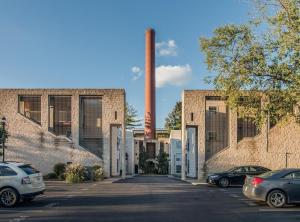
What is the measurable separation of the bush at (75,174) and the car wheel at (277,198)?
19440 mm

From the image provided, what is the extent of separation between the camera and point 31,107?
4322 cm

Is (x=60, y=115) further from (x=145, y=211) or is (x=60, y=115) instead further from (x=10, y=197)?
(x=145, y=211)

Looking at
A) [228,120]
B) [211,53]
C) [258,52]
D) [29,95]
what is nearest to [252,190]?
[258,52]

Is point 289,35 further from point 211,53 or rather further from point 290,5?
point 211,53

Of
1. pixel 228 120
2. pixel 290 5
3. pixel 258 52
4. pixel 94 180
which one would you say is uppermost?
pixel 290 5

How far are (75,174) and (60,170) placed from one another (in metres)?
5.67

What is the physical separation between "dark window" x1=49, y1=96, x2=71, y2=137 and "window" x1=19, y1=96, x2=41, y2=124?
3.49 feet

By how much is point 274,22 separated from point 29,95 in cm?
2520

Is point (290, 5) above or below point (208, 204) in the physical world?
above

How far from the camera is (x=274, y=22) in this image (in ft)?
80.7

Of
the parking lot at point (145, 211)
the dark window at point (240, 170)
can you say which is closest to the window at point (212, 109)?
the dark window at point (240, 170)

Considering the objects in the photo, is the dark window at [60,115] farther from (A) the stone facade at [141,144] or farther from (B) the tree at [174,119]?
(B) the tree at [174,119]

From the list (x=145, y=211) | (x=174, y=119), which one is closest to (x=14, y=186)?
(x=145, y=211)

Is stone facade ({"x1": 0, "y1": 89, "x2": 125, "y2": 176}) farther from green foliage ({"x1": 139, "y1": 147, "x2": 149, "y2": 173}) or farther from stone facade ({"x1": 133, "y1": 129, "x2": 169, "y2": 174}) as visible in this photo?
green foliage ({"x1": 139, "y1": 147, "x2": 149, "y2": 173})
